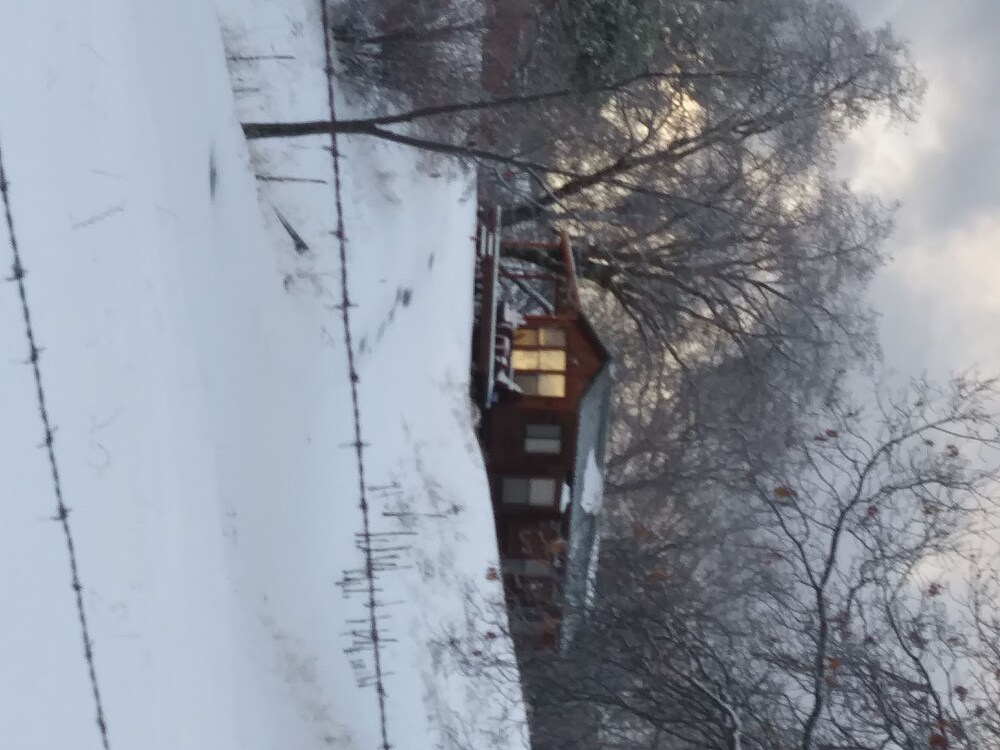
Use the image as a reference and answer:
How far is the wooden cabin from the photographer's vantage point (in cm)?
853

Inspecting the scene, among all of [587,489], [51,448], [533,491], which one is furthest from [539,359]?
[51,448]

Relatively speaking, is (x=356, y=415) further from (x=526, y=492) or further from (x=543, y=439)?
(x=526, y=492)

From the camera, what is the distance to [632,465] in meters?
12.4

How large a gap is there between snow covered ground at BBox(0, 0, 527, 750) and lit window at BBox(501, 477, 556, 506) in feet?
3.72

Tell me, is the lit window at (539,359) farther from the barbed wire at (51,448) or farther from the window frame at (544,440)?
the barbed wire at (51,448)

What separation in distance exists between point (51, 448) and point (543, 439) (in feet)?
19.1

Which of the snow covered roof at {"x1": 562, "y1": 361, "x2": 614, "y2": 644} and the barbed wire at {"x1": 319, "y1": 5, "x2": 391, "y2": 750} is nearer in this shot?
the barbed wire at {"x1": 319, "y1": 5, "x2": 391, "y2": 750}

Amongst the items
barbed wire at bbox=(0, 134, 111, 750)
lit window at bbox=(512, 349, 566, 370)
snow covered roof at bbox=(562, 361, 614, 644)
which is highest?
barbed wire at bbox=(0, 134, 111, 750)

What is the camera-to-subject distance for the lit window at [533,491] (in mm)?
8734

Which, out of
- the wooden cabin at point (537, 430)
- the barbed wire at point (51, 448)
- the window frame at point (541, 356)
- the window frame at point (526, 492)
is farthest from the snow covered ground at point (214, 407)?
the window frame at point (541, 356)

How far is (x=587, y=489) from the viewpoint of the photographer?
358 inches

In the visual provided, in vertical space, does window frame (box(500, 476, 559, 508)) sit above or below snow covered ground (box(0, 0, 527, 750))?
below

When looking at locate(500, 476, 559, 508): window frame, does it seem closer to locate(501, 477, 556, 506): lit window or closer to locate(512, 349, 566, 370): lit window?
locate(501, 477, 556, 506): lit window

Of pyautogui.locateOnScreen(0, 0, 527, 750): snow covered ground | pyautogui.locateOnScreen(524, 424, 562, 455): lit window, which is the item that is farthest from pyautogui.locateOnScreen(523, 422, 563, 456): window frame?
pyautogui.locateOnScreen(0, 0, 527, 750): snow covered ground
